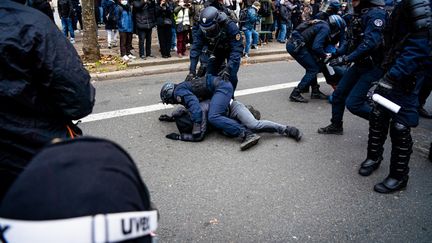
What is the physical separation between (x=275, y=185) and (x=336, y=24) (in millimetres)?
3648

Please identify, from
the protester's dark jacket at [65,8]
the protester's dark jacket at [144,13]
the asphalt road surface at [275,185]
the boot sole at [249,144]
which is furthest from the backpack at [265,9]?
the boot sole at [249,144]

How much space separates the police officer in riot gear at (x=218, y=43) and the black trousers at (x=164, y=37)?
3.88 meters

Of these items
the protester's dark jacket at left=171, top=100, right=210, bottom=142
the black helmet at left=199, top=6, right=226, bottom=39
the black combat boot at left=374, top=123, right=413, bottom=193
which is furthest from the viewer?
the black helmet at left=199, top=6, right=226, bottom=39

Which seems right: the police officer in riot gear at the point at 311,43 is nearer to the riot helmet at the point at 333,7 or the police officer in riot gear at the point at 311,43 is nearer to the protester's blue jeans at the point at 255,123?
the riot helmet at the point at 333,7

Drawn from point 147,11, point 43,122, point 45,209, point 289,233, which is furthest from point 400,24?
point 147,11

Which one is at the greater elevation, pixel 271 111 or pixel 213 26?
pixel 213 26

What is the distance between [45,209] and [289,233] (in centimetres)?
223

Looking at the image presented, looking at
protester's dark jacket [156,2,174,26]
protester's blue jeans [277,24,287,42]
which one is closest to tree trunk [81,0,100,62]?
protester's dark jacket [156,2,174,26]

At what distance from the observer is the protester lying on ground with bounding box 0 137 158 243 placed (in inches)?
32.1

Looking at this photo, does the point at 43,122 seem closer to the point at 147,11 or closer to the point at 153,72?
the point at 153,72

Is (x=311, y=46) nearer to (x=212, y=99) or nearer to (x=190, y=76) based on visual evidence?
(x=190, y=76)

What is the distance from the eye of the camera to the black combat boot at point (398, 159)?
315 centimetres

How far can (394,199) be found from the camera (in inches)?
126

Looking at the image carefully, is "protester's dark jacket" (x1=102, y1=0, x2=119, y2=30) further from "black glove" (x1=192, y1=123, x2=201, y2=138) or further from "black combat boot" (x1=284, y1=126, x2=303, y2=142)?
"black combat boot" (x1=284, y1=126, x2=303, y2=142)
